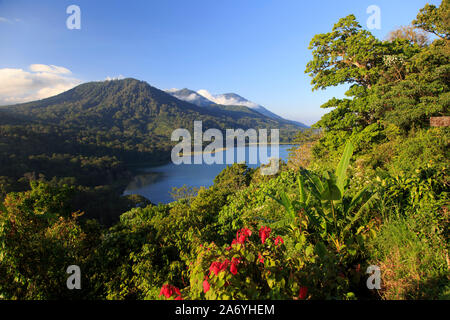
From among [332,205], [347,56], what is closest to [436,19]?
[347,56]

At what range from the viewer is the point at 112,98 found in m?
131

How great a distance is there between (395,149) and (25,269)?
6.51m

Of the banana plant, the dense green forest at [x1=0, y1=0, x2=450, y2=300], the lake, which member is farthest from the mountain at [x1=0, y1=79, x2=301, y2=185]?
the banana plant

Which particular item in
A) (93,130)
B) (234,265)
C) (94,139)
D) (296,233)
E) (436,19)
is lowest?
(296,233)

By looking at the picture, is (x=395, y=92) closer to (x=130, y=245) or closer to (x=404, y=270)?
(x=404, y=270)

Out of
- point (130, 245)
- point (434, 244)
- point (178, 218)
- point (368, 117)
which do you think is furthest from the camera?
point (368, 117)

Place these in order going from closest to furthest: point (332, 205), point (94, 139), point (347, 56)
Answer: point (332, 205)
point (347, 56)
point (94, 139)

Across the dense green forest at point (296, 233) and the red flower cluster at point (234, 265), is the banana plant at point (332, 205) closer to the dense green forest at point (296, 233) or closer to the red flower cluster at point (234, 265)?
the dense green forest at point (296, 233)

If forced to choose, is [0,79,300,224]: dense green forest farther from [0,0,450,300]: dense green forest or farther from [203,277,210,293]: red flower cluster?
[203,277,210,293]: red flower cluster

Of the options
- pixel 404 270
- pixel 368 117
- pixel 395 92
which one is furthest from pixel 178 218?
pixel 368 117

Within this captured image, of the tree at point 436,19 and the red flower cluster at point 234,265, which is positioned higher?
the tree at point 436,19

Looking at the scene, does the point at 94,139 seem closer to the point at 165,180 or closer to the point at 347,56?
the point at 165,180

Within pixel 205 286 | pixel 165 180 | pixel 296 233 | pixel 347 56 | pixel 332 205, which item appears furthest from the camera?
pixel 165 180

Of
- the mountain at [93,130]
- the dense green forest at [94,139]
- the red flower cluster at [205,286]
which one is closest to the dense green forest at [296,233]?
the red flower cluster at [205,286]
